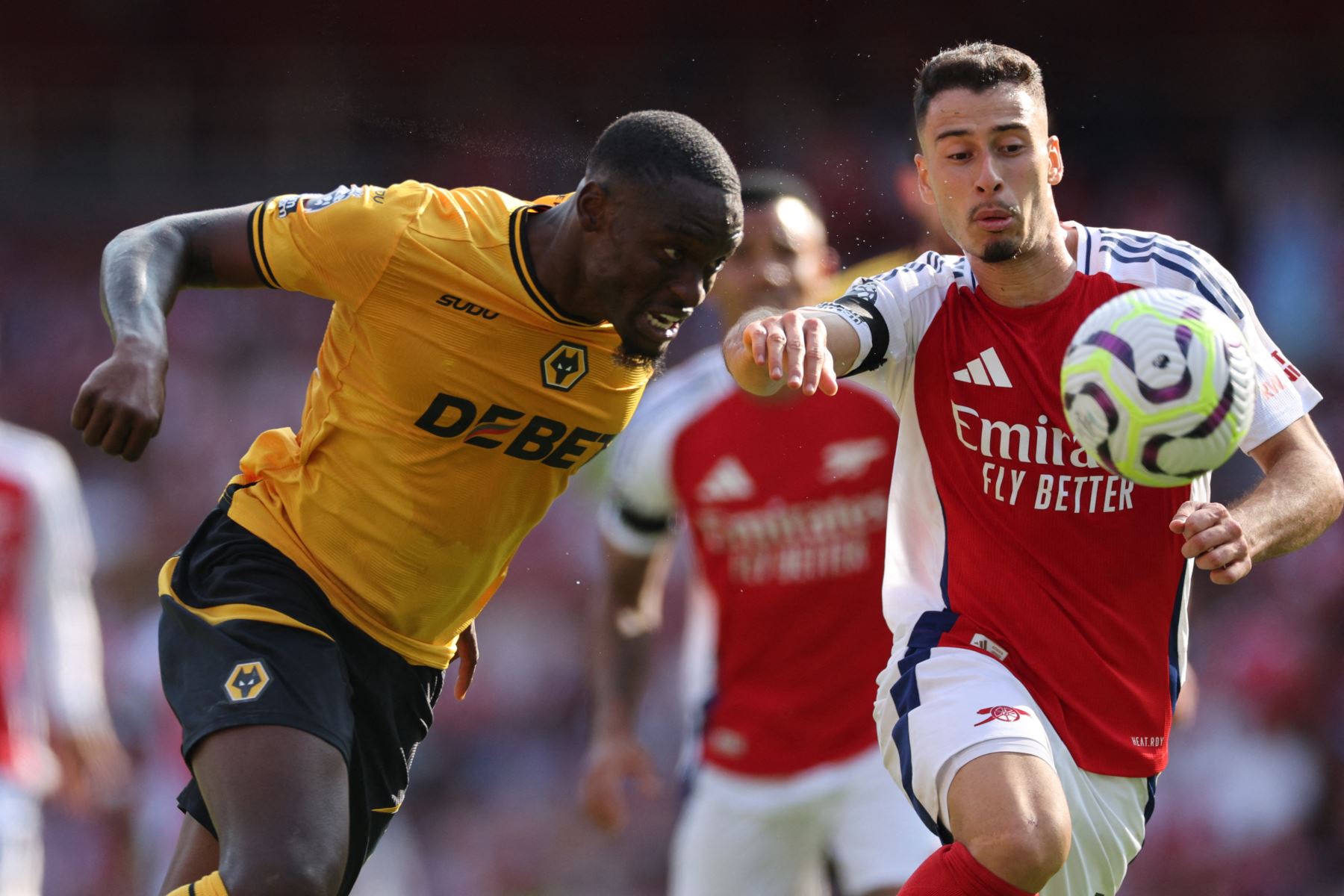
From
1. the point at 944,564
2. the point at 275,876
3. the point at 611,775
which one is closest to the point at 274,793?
the point at 275,876

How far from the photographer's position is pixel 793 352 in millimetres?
4129

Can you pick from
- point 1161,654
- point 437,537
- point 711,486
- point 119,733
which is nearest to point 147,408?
point 437,537

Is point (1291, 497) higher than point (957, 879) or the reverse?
higher

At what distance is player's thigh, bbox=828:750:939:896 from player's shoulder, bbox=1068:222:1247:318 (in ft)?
7.58

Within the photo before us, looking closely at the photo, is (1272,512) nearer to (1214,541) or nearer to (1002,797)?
(1214,541)

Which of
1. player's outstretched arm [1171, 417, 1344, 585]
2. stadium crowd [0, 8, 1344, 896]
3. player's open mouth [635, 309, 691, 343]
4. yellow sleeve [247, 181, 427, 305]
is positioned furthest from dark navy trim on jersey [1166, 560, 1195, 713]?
stadium crowd [0, 8, 1344, 896]

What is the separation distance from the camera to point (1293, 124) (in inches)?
524

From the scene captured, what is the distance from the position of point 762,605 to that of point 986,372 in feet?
7.77

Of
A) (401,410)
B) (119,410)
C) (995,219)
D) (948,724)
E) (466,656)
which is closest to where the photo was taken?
(119,410)

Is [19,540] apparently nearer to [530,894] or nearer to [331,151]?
[530,894]

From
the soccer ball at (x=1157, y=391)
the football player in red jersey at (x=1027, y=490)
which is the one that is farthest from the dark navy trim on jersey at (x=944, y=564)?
the soccer ball at (x=1157, y=391)

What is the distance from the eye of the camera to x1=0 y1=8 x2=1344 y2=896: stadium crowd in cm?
1081

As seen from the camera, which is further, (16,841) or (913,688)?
(16,841)

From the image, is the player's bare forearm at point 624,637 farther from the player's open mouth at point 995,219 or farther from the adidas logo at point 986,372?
the player's open mouth at point 995,219
